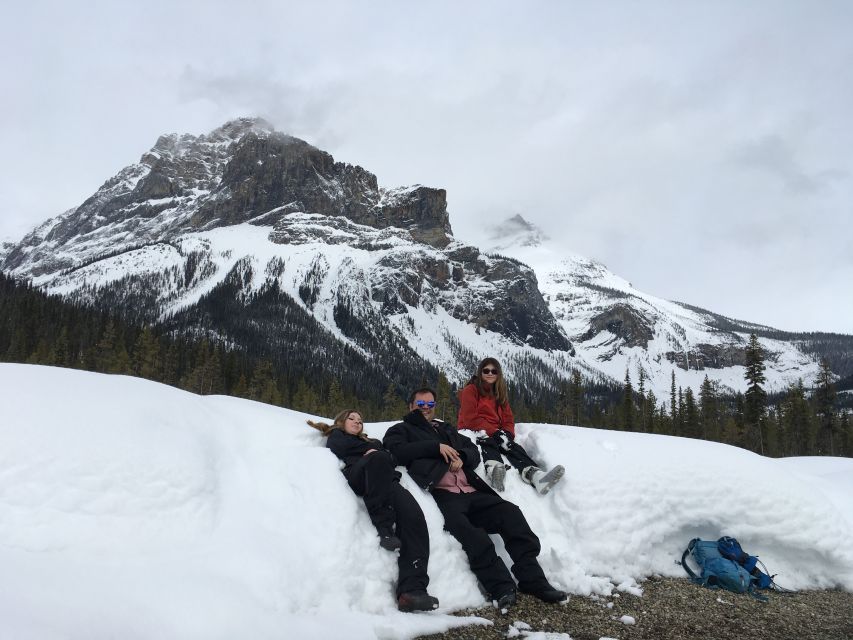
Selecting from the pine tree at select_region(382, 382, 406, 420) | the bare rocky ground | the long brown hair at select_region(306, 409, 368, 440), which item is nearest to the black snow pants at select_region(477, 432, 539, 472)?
the long brown hair at select_region(306, 409, 368, 440)

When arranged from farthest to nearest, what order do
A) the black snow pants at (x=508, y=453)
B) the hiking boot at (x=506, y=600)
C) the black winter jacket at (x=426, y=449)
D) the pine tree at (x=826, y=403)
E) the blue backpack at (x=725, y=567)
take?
the pine tree at (x=826, y=403) → the black snow pants at (x=508, y=453) → the blue backpack at (x=725, y=567) → the black winter jacket at (x=426, y=449) → the hiking boot at (x=506, y=600)

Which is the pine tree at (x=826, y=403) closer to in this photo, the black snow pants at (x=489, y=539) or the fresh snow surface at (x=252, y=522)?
the fresh snow surface at (x=252, y=522)

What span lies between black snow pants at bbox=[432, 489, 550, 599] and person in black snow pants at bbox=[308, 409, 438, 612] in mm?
680

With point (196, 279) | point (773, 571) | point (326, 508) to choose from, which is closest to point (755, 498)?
point (773, 571)

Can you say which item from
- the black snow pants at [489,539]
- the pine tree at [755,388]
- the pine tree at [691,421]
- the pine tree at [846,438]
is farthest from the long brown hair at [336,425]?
the pine tree at [846,438]

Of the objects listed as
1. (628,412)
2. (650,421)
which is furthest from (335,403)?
(650,421)

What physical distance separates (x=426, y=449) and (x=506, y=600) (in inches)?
82.1

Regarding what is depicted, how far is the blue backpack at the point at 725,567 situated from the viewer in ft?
22.6

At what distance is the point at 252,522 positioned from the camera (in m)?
5.27

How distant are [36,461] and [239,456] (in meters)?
2.04

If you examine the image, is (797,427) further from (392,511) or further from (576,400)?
(392,511)

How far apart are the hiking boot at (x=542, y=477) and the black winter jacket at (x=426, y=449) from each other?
966 millimetres

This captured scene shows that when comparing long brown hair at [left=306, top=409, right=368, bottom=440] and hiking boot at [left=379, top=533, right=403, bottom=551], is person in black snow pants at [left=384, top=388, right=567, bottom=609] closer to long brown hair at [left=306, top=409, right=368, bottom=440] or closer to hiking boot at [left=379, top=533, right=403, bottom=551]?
long brown hair at [left=306, top=409, right=368, bottom=440]

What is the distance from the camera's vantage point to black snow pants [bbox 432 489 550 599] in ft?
19.2
